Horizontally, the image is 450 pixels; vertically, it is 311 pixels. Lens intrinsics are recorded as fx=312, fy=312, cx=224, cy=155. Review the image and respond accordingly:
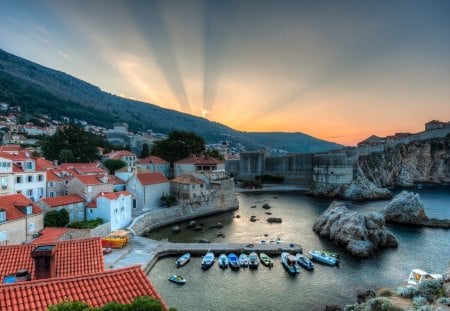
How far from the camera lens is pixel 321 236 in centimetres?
3706

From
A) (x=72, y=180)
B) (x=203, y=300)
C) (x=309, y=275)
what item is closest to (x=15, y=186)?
(x=72, y=180)

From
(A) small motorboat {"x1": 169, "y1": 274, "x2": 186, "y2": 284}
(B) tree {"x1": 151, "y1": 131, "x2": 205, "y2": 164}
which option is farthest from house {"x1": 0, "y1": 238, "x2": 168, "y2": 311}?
(B) tree {"x1": 151, "y1": 131, "x2": 205, "y2": 164}

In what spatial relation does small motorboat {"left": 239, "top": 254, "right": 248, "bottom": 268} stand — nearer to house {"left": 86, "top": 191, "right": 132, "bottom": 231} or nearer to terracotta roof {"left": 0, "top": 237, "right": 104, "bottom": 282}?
house {"left": 86, "top": 191, "right": 132, "bottom": 231}

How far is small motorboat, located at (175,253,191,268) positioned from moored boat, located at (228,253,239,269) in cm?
375

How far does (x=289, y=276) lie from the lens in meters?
25.2

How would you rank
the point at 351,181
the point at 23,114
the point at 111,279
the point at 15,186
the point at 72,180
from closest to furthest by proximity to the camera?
the point at 111,279 → the point at 15,186 → the point at 72,180 → the point at 351,181 → the point at 23,114

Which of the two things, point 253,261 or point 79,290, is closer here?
→ point 79,290

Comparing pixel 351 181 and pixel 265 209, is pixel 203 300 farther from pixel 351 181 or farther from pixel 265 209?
pixel 351 181

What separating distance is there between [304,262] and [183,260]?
1056cm

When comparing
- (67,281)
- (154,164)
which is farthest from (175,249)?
(154,164)

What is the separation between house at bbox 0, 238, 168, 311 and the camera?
22.7 feet

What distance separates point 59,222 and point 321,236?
92.7 feet

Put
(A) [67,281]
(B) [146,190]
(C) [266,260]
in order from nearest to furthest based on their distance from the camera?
1. (A) [67,281]
2. (C) [266,260]
3. (B) [146,190]

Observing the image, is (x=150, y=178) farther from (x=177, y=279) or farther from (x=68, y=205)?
(x=177, y=279)
